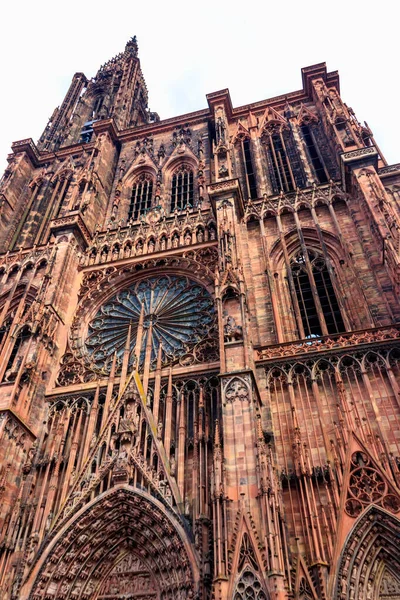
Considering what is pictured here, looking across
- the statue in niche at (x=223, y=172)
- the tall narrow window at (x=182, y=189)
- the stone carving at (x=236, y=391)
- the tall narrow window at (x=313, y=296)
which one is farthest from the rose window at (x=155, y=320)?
the tall narrow window at (x=182, y=189)

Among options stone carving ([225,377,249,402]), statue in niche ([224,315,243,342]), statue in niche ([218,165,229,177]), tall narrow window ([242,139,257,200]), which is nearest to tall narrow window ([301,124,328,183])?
tall narrow window ([242,139,257,200])

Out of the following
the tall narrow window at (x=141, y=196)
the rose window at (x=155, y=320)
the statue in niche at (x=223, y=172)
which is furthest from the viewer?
the tall narrow window at (x=141, y=196)

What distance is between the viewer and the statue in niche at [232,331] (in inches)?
499

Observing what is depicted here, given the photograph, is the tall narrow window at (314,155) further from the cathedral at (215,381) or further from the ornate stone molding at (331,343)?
the ornate stone molding at (331,343)

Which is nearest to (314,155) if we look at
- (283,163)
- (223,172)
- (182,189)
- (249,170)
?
(283,163)

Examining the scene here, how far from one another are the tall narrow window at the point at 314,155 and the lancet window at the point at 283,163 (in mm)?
626

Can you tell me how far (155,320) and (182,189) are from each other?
27.5ft

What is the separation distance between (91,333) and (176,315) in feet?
10.3

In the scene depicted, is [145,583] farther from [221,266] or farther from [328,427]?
[221,266]

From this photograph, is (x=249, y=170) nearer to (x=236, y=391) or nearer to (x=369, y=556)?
(x=236, y=391)

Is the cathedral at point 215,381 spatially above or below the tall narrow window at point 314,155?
below

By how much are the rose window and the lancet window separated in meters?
6.14

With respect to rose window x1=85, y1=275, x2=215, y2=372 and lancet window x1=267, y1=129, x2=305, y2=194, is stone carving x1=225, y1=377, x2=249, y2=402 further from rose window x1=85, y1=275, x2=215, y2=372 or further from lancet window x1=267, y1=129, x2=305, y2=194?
lancet window x1=267, y1=129, x2=305, y2=194

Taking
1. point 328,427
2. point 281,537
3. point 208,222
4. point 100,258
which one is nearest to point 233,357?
point 328,427
